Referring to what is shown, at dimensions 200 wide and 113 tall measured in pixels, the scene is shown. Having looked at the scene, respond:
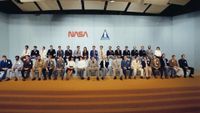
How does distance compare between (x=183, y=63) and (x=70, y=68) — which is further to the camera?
(x=183, y=63)

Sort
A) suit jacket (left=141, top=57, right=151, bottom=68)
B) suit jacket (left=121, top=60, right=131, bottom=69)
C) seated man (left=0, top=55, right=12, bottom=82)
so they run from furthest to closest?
1. suit jacket (left=141, top=57, right=151, bottom=68)
2. suit jacket (left=121, top=60, right=131, bottom=69)
3. seated man (left=0, top=55, right=12, bottom=82)

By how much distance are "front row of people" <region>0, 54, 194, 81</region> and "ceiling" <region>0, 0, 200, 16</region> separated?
2744 mm

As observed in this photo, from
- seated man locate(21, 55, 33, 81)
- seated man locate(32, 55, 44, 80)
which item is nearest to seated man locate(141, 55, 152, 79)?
seated man locate(32, 55, 44, 80)

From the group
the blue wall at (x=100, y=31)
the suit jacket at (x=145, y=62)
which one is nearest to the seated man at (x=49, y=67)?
the blue wall at (x=100, y=31)

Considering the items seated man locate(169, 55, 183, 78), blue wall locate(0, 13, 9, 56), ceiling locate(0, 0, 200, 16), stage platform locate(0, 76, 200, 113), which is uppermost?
ceiling locate(0, 0, 200, 16)

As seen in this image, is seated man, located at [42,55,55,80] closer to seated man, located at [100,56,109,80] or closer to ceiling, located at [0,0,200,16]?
seated man, located at [100,56,109,80]

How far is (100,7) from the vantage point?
544 inches

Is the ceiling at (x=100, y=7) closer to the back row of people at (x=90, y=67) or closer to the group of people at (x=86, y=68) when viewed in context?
the group of people at (x=86, y=68)

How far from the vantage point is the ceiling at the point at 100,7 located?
12.8 meters

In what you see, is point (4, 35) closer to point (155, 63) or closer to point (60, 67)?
point (60, 67)

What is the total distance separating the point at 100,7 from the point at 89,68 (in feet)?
12.3

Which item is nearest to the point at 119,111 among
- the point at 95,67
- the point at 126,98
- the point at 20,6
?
the point at 126,98

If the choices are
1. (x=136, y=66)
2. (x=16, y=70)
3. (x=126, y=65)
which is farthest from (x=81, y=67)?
(x=16, y=70)

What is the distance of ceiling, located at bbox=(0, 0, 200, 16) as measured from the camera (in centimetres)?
1276
